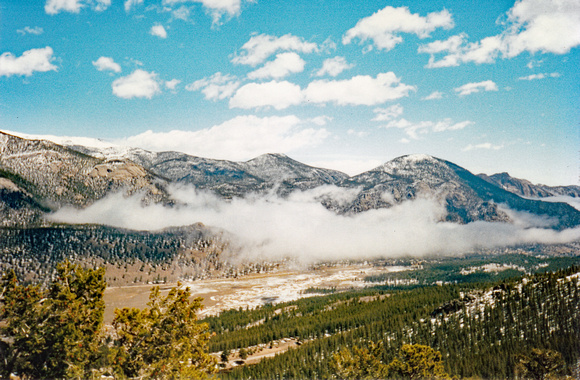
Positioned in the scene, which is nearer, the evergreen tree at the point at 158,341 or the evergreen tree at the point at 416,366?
the evergreen tree at the point at 158,341

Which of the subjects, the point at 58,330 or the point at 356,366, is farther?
the point at 356,366

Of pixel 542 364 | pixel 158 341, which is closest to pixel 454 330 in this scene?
pixel 542 364

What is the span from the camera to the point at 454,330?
454 feet

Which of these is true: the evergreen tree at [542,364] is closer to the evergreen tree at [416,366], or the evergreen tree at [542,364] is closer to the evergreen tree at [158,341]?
the evergreen tree at [416,366]

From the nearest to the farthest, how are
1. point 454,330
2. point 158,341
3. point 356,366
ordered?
point 158,341 < point 356,366 < point 454,330

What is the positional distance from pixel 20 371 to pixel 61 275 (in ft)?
33.3

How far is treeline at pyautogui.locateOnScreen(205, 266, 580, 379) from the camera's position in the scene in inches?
4146

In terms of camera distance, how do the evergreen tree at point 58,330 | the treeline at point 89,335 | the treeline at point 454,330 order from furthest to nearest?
the treeline at point 454,330, the evergreen tree at point 58,330, the treeline at point 89,335

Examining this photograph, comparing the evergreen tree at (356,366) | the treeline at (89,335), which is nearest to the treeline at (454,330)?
the evergreen tree at (356,366)

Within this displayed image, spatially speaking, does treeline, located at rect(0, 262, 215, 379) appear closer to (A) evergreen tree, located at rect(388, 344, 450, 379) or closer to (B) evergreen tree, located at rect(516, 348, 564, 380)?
(A) evergreen tree, located at rect(388, 344, 450, 379)

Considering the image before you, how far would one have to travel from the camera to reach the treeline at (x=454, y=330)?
105312 millimetres

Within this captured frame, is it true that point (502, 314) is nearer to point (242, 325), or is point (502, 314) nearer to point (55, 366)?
point (242, 325)

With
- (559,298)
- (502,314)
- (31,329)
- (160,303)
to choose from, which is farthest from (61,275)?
(559,298)

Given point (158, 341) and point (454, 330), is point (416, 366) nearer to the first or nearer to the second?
point (158, 341)
